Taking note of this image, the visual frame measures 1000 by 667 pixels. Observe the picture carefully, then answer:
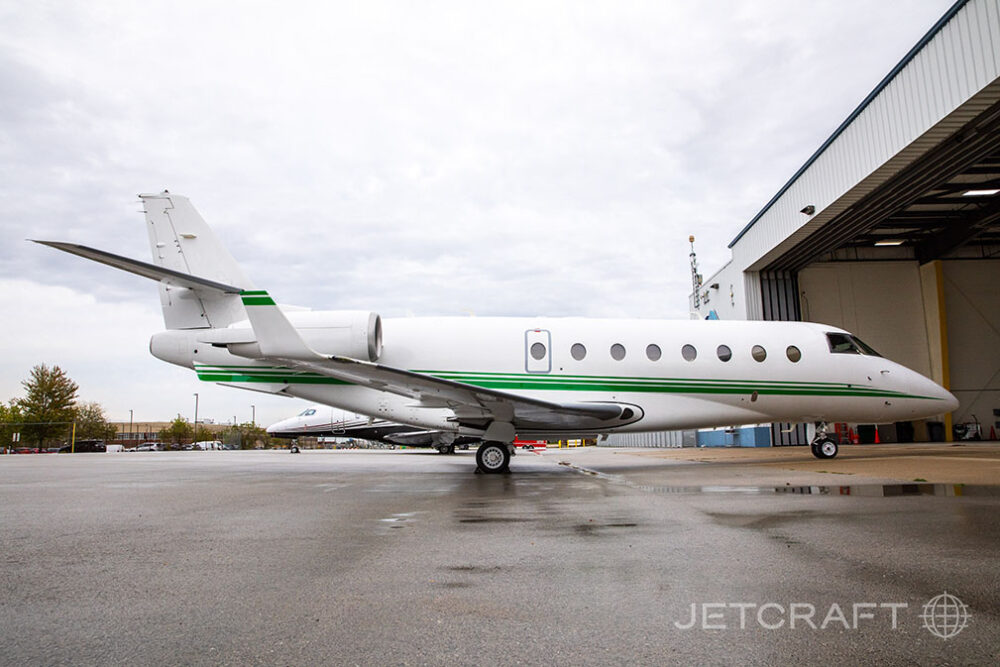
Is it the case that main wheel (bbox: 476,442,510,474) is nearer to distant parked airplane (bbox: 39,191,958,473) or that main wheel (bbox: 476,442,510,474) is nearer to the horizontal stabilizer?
distant parked airplane (bbox: 39,191,958,473)

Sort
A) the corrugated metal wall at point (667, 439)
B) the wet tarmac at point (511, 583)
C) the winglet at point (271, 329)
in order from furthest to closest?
1. the corrugated metal wall at point (667, 439)
2. the winglet at point (271, 329)
3. the wet tarmac at point (511, 583)

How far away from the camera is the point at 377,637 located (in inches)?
94.3

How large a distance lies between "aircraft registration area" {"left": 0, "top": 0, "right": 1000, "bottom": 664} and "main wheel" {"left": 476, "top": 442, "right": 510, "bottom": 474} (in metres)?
0.04

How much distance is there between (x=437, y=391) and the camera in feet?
34.6

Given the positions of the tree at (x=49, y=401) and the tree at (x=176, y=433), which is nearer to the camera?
the tree at (x=49, y=401)

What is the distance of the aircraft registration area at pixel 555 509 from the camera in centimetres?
244

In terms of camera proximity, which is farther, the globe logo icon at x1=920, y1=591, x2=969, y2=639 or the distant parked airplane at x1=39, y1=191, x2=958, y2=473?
the distant parked airplane at x1=39, y1=191, x2=958, y2=473

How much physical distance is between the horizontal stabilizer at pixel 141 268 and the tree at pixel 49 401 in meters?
53.2

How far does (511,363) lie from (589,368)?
1506 millimetres

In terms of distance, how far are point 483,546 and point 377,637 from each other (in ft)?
6.32

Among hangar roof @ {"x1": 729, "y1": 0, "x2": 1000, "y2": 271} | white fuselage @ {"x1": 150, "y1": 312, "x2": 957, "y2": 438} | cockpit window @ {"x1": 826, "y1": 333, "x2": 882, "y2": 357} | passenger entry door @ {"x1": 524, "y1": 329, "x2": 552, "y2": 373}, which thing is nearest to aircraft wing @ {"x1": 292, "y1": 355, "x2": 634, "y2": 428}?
white fuselage @ {"x1": 150, "y1": 312, "x2": 957, "y2": 438}

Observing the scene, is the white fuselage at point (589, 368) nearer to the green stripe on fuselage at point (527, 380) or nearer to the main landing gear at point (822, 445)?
the green stripe on fuselage at point (527, 380)

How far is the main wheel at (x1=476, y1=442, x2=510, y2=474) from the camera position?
11.4 m
